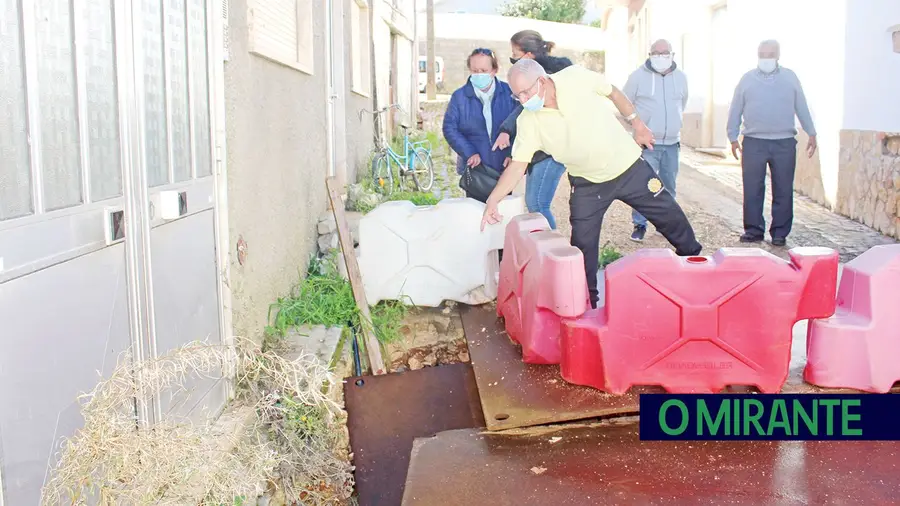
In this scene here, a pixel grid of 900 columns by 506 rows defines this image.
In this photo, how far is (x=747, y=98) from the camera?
7.64m

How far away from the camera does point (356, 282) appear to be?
5371 mm

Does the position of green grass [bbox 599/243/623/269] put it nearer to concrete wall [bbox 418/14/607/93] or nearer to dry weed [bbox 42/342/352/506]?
dry weed [bbox 42/342/352/506]

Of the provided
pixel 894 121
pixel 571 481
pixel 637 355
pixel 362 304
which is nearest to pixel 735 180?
pixel 894 121

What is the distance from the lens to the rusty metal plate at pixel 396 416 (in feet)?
14.1

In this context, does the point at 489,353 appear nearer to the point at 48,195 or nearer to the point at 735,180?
the point at 48,195

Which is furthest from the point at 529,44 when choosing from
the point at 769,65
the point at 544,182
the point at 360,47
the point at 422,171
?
the point at 422,171

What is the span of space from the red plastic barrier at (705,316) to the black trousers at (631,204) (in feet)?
3.59

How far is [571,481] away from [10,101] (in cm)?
221

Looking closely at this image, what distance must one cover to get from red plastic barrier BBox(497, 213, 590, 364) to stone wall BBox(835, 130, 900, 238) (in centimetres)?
458

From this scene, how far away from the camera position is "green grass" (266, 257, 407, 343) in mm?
5105

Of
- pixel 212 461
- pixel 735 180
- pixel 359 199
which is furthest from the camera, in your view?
pixel 735 180

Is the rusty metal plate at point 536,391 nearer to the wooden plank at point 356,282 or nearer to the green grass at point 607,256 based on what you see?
the wooden plank at point 356,282

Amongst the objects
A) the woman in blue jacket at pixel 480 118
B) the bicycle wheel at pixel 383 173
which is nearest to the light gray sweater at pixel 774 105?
the woman in blue jacket at pixel 480 118

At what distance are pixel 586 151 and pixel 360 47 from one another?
24.7ft
